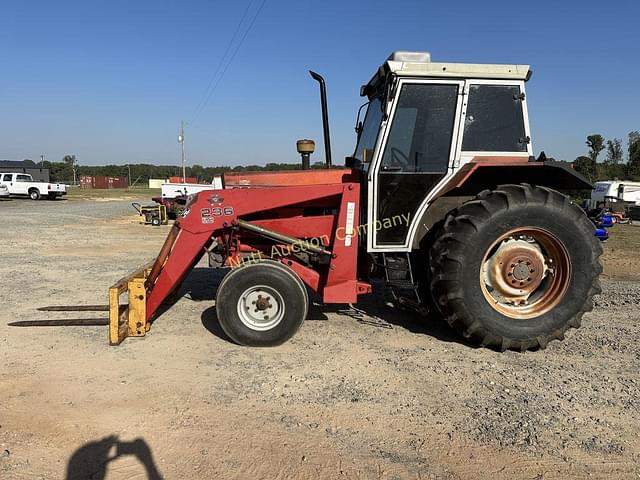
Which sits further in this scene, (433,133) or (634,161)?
(634,161)

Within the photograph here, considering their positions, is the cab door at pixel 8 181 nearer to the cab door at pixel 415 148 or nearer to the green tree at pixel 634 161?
the cab door at pixel 415 148

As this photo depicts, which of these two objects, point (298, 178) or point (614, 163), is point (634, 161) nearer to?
point (614, 163)

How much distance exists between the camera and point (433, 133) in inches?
181

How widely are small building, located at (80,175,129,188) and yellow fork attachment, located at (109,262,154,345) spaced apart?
234 feet

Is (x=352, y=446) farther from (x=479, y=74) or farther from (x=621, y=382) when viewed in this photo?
(x=479, y=74)

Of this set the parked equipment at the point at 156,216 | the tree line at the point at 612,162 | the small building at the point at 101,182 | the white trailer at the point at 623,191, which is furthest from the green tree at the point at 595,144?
the small building at the point at 101,182

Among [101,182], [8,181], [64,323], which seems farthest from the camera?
[101,182]

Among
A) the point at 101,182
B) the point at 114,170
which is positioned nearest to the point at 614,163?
the point at 101,182

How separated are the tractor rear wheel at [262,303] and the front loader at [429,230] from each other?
0.03ft

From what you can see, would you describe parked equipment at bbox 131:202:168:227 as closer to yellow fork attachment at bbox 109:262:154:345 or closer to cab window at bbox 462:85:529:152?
yellow fork attachment at bbox 109:262:154:345

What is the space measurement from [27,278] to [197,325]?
408 centimetres

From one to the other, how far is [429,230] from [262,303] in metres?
1.79

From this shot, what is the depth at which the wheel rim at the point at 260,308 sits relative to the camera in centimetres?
443

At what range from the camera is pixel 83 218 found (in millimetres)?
19484
